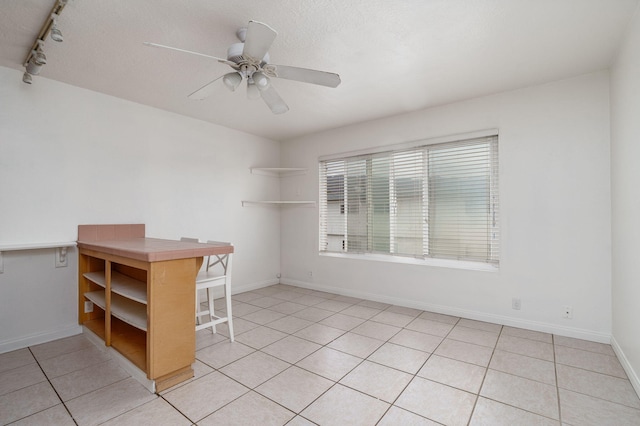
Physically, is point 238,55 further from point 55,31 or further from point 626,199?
point 626,199

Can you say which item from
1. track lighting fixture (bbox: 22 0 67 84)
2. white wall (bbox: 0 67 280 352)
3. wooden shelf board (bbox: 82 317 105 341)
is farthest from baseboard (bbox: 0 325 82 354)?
track lighting fixture (bbox: 22 0 67 84)

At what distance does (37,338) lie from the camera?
2670 millimetres

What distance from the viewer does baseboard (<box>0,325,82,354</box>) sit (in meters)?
2.52

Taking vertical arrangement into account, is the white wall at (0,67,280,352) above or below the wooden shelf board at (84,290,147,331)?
above

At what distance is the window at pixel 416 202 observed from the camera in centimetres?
329

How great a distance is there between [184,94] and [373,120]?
7.56 ft

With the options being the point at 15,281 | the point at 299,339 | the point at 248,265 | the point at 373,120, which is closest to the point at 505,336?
the point at 299,339

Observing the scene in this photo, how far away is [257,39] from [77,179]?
2.46 meters

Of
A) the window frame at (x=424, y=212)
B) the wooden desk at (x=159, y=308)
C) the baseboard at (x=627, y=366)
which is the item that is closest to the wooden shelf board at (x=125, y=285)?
the wooden desk at (x=159, y=308)

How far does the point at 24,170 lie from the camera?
8.57 ft

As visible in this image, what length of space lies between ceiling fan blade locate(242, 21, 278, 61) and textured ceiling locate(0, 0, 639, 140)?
0.33 metres

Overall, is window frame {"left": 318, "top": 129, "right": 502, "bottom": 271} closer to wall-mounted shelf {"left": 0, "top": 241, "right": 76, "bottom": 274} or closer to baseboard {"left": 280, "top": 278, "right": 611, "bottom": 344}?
baseboard {"left": 280, "top": 278, "right": 611, "bottom": 344}

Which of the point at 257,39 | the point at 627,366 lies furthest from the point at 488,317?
the point at 257,39

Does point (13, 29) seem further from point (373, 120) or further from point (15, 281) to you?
point (373, 120)
